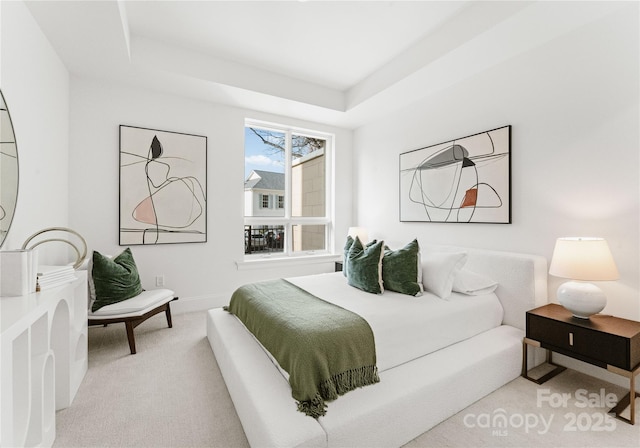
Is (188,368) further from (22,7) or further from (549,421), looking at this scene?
(22,7)

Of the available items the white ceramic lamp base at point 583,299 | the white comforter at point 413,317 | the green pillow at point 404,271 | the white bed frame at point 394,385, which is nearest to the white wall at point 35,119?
the white bed frame at point 394,385

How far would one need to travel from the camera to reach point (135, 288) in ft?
9.07

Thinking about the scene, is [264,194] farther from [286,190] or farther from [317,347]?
[317,347]

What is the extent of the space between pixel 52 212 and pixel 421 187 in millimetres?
3698

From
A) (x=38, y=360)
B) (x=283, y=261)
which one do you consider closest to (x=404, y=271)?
(x=283, y=261)

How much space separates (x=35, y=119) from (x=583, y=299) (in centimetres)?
409

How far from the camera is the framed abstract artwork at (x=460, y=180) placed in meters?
2.71

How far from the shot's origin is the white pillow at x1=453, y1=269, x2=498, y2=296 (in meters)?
2.44

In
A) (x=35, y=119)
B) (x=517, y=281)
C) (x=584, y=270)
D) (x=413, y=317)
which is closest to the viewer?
(x=584, y=270)

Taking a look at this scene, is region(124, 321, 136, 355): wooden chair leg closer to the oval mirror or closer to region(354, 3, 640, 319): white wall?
the oval mirror

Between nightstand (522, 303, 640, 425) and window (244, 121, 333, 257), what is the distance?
304 cm

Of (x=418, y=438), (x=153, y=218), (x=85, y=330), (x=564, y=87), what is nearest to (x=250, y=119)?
(x=153, y=218)

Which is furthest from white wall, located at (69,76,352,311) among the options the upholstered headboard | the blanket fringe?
the blanket fringe

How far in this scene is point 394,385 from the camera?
161 cm
